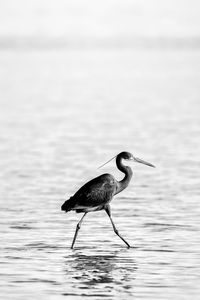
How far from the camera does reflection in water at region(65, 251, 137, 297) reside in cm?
1317

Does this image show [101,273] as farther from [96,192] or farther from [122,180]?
[122,180]

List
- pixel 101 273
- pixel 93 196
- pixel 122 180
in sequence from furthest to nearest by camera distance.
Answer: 1. pixel 122 180
2. pixel 93 196
3. pixel 101 273

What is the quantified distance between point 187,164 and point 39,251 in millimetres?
10613

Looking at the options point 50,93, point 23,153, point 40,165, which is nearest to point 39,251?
point 40,165

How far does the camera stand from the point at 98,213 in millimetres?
19250

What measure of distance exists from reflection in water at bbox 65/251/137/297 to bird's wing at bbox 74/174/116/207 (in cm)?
81

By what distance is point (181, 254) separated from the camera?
593 inches

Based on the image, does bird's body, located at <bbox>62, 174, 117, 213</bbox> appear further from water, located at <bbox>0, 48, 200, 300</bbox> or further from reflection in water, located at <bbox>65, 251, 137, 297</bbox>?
reflection in water, located at <bbox>65, 251, 137, 297</bbox>

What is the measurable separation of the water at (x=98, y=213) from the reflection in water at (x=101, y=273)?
0.01m

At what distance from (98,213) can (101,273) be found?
5159 mm

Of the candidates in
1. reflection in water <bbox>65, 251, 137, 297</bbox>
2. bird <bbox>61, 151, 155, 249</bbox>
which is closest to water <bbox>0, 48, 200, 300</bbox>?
reflection in water <bbox>65, 251, 137, 297</bbox>

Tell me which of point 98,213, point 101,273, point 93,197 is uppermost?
point 93,197

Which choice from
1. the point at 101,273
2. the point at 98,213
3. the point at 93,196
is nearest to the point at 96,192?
the point at 93,196

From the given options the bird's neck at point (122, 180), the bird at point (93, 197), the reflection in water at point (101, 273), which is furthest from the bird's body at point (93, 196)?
the reflection in water at point (101, 273)
